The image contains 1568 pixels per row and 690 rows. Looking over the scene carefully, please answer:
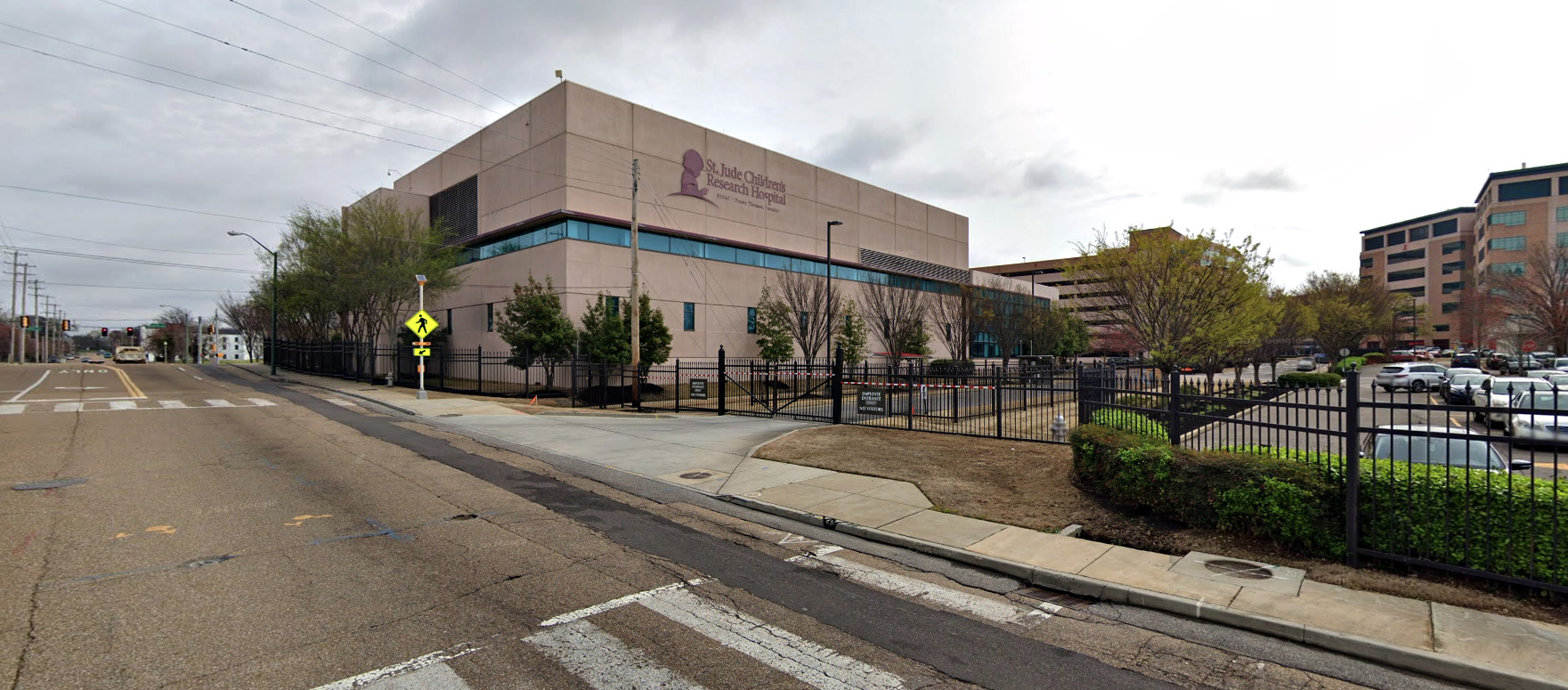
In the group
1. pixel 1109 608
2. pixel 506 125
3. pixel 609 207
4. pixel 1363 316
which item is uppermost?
pixel 506 125

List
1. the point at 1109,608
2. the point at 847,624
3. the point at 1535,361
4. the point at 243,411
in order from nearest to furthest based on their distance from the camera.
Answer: the point at 847,624, the point at 1109,608, the point at 243,411, the point at 1535,361

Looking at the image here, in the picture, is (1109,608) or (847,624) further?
(1109,608)

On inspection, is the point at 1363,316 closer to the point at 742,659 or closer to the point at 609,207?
the point at 609,207

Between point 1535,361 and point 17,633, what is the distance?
67408 millimetres

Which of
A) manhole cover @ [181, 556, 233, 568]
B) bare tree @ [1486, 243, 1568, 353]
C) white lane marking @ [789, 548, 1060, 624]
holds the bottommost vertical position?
white lane marking @ [789, 548, 1060, 624]

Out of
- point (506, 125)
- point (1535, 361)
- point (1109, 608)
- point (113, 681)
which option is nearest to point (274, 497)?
point (113, 681)

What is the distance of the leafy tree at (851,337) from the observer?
127 ft

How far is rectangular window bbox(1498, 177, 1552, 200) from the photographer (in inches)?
2990

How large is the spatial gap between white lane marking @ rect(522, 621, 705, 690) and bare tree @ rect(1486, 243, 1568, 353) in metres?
54.6

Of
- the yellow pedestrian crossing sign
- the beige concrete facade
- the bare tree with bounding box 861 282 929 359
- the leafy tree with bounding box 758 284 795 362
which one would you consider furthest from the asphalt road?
the bare tree with bounding box 861 282 929 359

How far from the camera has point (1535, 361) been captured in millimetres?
44125

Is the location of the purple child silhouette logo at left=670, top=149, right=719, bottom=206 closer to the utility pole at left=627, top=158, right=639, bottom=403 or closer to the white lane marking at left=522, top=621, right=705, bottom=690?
the utility pole at left=627, top=158, right=639, bottom=403

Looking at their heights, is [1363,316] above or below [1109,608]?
above

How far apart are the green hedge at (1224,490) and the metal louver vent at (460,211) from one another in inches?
1440
